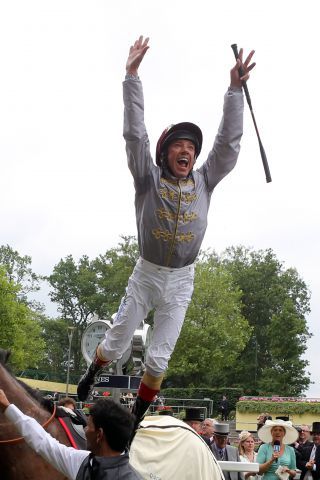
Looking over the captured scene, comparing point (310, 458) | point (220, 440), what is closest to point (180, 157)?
point (220, 440)

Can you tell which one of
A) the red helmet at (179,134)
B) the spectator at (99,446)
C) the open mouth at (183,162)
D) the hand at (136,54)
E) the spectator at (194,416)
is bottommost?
the spectator at (99,446)

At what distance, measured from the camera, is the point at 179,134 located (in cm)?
598

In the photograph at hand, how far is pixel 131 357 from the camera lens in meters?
7.62

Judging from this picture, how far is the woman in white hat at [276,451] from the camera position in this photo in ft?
34.8

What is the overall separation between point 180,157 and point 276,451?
6.15m

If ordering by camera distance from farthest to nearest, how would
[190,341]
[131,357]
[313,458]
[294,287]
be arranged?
[294,287] → [190,341] → [313,458] → [131,357]

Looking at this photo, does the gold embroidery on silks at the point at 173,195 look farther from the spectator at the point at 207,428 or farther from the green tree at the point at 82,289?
the green tree at the point at 82,289

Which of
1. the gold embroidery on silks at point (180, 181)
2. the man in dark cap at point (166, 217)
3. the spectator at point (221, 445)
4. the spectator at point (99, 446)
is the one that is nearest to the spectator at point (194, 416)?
the spectator at point (221, 445)

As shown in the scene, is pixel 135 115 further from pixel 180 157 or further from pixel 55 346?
pixel 55 346

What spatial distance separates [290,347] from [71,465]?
56.0 m

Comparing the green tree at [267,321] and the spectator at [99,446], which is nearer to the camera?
the spectator at [99,446]

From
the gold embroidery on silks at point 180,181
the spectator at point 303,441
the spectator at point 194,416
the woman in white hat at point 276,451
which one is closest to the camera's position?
the gold embroidery on silks at point 180,181

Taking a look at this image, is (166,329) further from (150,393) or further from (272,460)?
(272,460)

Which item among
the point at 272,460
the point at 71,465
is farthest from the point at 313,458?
the point at 71,465
